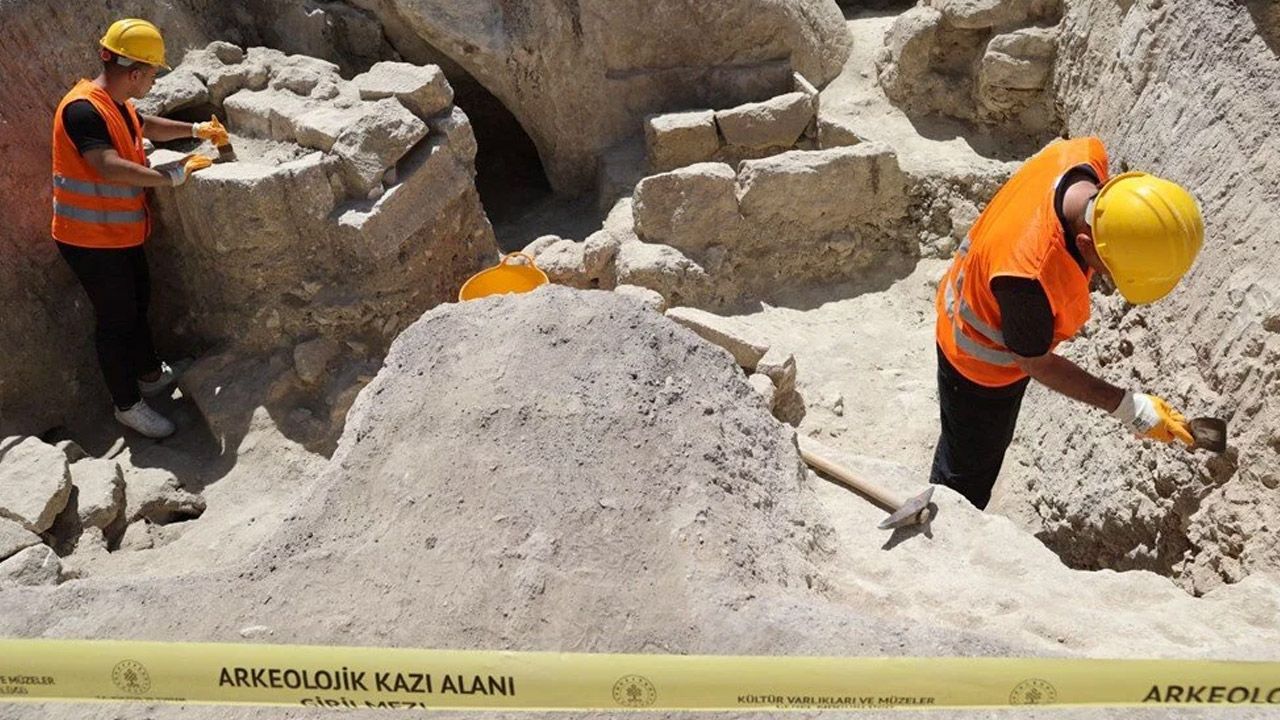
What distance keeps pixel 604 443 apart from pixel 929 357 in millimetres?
3280

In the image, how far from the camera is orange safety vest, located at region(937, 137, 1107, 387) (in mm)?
3070

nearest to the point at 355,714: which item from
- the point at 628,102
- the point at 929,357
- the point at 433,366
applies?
the point at 433,366

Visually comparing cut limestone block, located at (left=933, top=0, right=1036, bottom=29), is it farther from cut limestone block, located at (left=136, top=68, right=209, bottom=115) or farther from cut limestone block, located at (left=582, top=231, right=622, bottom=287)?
cut limestone block, located at (left=136, top=68, right=209, bottom=115)

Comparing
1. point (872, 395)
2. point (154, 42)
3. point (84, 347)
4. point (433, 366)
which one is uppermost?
point (154, 42)

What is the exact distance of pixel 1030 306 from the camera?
311cm

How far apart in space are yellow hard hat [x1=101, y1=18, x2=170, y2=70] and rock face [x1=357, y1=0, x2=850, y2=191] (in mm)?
2138

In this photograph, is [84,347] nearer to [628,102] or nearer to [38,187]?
[38,187]

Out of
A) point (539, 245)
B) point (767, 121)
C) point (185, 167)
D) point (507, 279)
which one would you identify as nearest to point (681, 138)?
point (767, 121)

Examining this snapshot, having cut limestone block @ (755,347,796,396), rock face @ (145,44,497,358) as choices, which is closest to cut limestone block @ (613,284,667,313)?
cut limestone block @ (755,347,796,396)

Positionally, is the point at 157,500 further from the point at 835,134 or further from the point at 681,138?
the point at 835,134

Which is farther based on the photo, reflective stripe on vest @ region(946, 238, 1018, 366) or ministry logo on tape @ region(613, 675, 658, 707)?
reflective stripe on vest @ region(946, 238, 1018, 366)

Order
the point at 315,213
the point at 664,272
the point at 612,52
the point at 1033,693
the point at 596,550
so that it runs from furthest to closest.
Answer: the point at 612,52 < the point at 664,272 < the point at 315,213 < the point at 596,550 < the point at 1033,693

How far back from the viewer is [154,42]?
473 centimetres

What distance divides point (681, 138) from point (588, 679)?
5030 mm
